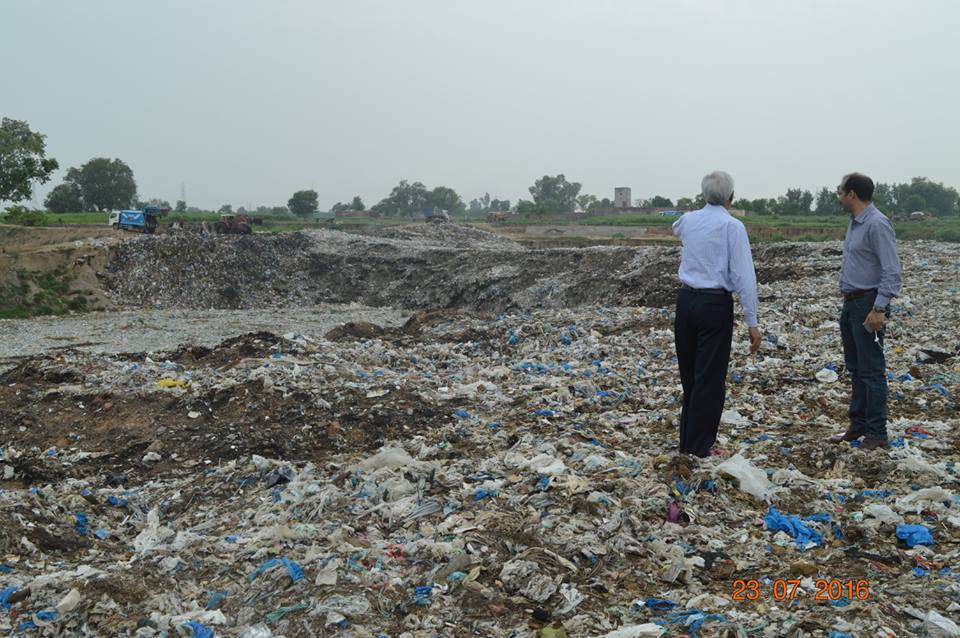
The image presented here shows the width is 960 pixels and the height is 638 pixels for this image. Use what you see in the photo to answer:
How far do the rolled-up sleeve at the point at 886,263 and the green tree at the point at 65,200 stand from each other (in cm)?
6654

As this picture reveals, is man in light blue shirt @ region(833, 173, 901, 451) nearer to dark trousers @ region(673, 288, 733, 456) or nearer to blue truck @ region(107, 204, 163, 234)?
dark trousers @ region(673, 288, 733, 456)

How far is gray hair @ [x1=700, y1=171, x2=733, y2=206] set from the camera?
13.7ft

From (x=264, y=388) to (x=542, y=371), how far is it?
277 cm

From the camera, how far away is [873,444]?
441 cm

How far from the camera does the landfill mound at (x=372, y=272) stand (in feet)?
58.3

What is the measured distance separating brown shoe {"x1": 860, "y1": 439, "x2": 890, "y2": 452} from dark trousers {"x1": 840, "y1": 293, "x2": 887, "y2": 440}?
0.08ft

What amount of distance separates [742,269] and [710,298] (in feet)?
0.73

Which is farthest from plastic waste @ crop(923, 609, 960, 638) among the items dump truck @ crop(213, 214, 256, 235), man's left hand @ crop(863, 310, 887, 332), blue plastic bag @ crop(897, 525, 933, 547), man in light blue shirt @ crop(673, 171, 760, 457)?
dump truck @ crop(213, 214, 256, 235)

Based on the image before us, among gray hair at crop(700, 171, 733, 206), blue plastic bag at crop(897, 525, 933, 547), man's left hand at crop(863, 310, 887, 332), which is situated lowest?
blue plastic bag at crop(897, 525, 933, 547)

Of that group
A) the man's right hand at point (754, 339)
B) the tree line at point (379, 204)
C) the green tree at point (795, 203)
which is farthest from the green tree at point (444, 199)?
the man's right hand at point (754, 339)

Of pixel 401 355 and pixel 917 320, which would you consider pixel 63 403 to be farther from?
pixel 917 320

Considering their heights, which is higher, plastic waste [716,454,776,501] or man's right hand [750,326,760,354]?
man's right hand [750,326,760,354]

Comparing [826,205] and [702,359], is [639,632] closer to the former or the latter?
[702,359]

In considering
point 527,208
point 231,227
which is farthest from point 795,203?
point 231,227
